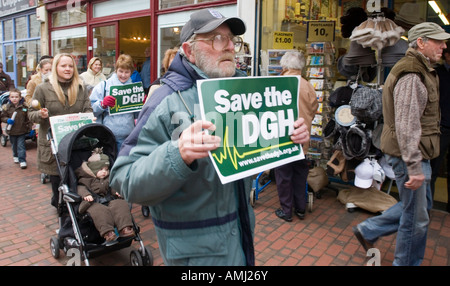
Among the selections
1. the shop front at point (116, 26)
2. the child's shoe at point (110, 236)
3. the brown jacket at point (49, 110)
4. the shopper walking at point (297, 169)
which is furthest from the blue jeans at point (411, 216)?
the shop front at point (116, 26)

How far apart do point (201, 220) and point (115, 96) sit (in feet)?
11.5

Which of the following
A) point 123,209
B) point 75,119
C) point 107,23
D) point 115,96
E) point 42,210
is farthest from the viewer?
point 107,23

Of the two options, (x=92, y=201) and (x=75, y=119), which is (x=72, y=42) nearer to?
(x=75, y=119)

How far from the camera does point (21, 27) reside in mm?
14234

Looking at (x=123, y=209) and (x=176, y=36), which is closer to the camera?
(x=123, y=209)

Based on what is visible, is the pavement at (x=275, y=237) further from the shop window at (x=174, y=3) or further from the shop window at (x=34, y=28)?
the shop window at (x=34, y=28)

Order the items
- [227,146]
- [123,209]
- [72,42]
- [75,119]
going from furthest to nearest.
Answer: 1. [72,42]
2. [75,119]
3. [123,209]
4. [227,146]

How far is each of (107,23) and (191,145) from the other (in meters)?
Answer: 9.61

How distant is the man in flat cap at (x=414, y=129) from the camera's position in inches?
117

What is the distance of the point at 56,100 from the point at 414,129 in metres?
4.08
